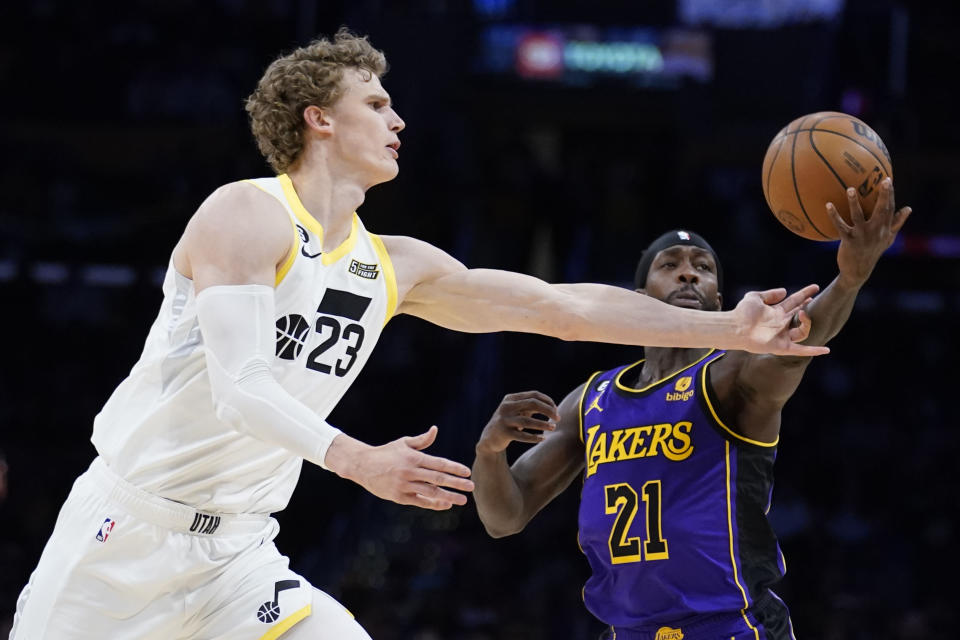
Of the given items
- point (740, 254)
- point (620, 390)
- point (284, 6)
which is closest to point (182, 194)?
point (284, 6)

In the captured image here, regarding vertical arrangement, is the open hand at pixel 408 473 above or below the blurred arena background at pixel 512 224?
above

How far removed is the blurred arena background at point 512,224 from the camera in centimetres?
1174

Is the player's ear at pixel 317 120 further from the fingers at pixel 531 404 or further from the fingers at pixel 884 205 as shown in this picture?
the fingers at pixel 884 205

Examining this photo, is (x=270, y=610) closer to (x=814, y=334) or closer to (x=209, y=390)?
(x=209, y=390)

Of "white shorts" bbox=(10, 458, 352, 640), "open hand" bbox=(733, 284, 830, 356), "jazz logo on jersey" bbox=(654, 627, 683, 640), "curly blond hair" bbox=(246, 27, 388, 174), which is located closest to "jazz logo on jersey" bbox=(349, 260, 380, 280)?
"curly blond hair" bbox=(246, 27, 388, 174)

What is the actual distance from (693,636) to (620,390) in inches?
44.3

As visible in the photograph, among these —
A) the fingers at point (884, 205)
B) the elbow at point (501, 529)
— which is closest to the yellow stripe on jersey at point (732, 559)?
the elbow at point (501, 529)

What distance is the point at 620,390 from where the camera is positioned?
527cm

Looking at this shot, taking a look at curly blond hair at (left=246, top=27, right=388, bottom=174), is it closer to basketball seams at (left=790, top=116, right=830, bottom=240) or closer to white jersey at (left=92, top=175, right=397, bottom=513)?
white jersey at (left=92, top=175, right=397, bottom=513)

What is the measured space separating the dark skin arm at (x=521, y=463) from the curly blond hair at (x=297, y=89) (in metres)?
1.44

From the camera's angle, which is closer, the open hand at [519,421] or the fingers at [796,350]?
the fingers at [796,350]

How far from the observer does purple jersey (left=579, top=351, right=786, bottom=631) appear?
4691mm

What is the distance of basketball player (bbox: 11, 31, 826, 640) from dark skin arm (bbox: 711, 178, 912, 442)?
0.24 metres

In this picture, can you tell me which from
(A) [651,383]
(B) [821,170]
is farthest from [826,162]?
(A) [651,383]
